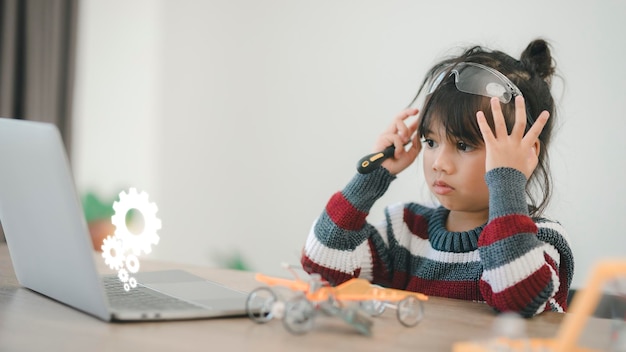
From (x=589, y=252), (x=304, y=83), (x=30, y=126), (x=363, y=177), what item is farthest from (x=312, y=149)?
(x=30, y=126)

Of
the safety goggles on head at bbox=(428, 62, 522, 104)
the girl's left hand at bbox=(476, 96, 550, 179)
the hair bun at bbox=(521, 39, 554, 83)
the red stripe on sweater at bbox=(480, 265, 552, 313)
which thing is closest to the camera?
the red stripe on sweater at bbox=(480, 265, 552, 313)

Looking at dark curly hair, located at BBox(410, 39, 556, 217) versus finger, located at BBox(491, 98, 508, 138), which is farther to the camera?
dark curly hair, located at BBox(410, 39, 556, 217)

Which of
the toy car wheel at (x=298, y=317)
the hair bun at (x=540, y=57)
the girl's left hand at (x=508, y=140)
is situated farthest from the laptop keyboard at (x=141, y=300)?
the hair bun at (x=540, y=57)

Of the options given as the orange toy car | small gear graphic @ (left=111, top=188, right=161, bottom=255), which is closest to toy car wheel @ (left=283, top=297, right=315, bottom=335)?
the orange toy car

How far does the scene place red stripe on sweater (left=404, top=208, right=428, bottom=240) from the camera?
4.76 feet

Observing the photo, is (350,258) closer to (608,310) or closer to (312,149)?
(608,310)

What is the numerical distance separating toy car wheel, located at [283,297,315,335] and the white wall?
1.77 m

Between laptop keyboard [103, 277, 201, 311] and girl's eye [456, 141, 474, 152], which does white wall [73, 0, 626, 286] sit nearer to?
girl's eye [456, 141, 474, 152]

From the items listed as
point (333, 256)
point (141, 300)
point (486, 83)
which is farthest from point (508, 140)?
point (141, 300)

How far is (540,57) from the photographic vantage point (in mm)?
1416

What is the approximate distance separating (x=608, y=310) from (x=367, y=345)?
9.9 inches

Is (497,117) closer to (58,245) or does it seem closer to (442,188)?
(442,188)

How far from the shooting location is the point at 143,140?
3.57m

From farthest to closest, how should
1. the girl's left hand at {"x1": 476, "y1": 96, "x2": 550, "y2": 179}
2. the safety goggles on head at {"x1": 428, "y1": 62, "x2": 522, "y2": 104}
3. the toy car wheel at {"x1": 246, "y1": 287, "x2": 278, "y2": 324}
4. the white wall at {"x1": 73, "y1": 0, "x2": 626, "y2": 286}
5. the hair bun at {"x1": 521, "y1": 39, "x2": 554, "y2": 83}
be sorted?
1. the white wall at {"x1": 73, "y1": 0, "x2": 626, "y2": 286}
2. the hair bun at {"x1": 521, "y1": 39, "x2": 554, "y2": 83}
3. the safety goggles on head at {"x1": 428, "y1": 62, "x2": 522, "y2": 104}
4. the girl's left hand at {"x1": 476, "y1": 96, "x2": 550, "y2": 179}
5. the toy car wheel at {"x1": 246, "y1": 287, "x2": 278, "y2": 324}
